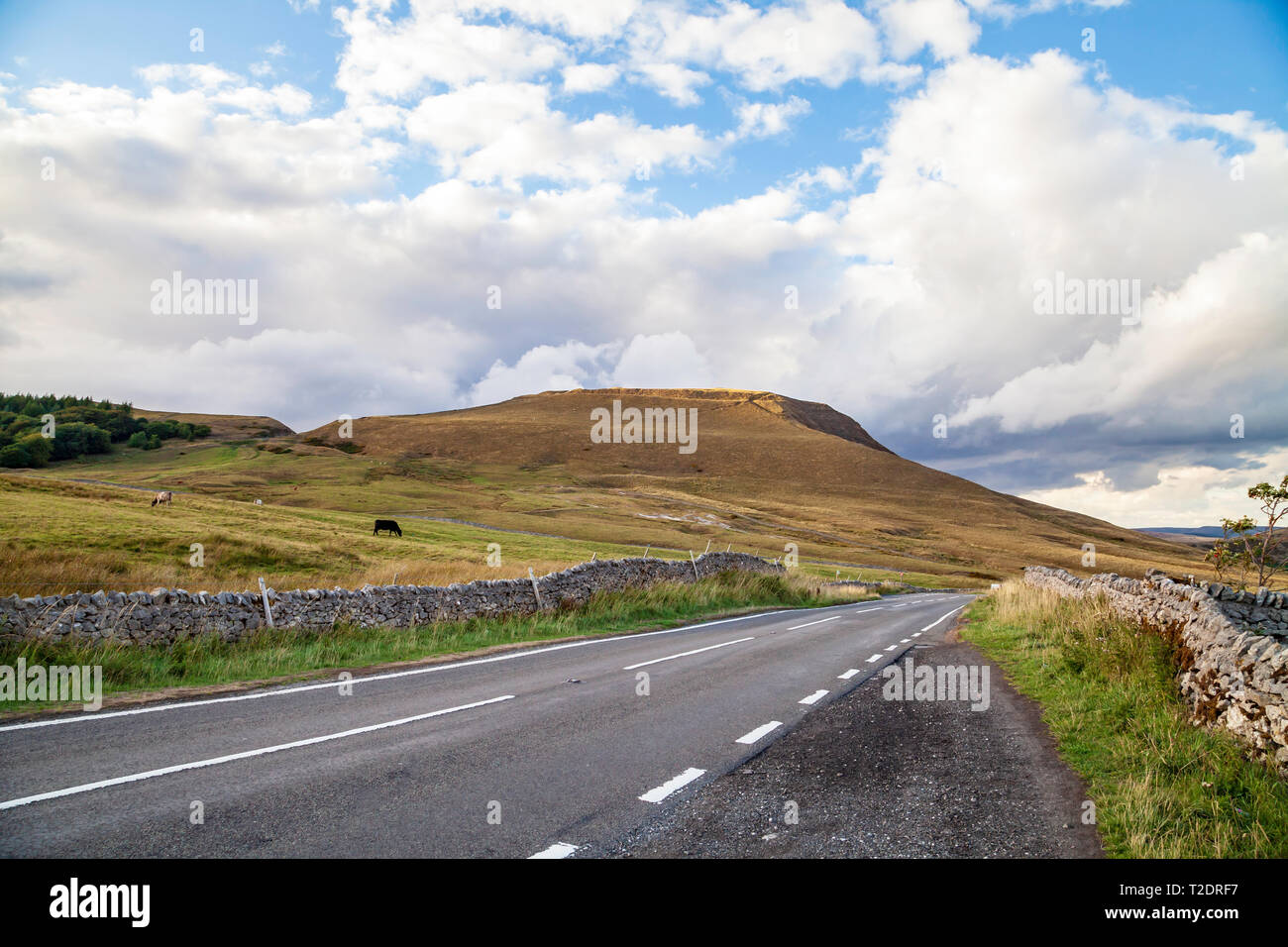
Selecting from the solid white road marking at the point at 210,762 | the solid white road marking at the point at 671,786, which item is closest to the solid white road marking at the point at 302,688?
the solid white road marking at the point at 210,762

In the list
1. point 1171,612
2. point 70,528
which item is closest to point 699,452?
point 70,528

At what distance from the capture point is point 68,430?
132125mm

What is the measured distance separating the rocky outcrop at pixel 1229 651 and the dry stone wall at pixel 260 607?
13382mm

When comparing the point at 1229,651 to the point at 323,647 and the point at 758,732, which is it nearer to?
the point at 758,732

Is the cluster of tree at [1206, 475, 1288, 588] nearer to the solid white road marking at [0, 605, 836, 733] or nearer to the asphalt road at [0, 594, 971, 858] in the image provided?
the asphalt road at [0, 594, 971, 858]

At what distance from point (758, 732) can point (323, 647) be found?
8.76 meters

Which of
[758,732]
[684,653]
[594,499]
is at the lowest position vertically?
[684,653]

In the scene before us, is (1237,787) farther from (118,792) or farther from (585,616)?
(585,616)

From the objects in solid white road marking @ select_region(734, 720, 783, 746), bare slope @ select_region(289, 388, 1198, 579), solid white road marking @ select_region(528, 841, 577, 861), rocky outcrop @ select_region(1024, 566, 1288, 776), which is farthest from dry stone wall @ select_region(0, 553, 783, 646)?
bare slope @ select_region(289, 388, 1198, 579)

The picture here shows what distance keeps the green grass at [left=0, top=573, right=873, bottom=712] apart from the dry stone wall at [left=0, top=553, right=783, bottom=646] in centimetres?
30

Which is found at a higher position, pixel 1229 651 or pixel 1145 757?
Answer: pixel 1229 651

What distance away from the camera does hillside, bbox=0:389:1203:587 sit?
42625 mm

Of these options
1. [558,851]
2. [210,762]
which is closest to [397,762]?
[210,762]
